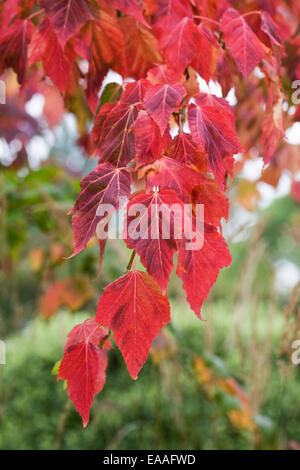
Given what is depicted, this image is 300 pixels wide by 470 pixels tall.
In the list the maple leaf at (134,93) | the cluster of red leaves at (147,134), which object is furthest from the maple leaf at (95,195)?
the maple leaf at (134,93)

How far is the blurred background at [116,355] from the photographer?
1556 mm

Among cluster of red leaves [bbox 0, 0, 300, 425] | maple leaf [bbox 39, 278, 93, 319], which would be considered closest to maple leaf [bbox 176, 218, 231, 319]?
cluster of red leaves [bbox 0, 0, 300, 425]

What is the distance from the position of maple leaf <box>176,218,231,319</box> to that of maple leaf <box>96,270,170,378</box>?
4 centimetres

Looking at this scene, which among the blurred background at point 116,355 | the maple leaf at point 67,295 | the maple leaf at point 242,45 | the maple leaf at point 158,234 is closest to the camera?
the maple leaf at point 158,234

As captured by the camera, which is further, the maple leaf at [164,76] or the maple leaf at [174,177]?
the maple leaf at [164,76]

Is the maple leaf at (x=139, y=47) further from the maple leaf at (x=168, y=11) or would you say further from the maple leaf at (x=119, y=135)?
the maple leaf at (x=119, y=135)

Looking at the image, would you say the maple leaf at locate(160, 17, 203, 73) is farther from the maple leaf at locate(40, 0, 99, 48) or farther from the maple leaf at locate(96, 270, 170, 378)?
the maple leaf at locate(96, 270, 170, 378)

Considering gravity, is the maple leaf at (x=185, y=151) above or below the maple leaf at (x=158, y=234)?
above

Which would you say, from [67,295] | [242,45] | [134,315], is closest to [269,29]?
[242,45]

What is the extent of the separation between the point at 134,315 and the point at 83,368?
0.10 m

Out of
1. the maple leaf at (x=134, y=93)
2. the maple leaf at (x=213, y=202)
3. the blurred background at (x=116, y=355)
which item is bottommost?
the blurred background at (x=116, y=355)

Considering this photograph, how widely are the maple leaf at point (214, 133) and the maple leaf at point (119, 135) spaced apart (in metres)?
0.08

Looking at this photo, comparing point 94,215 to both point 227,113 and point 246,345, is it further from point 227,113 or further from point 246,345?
point 246,345
